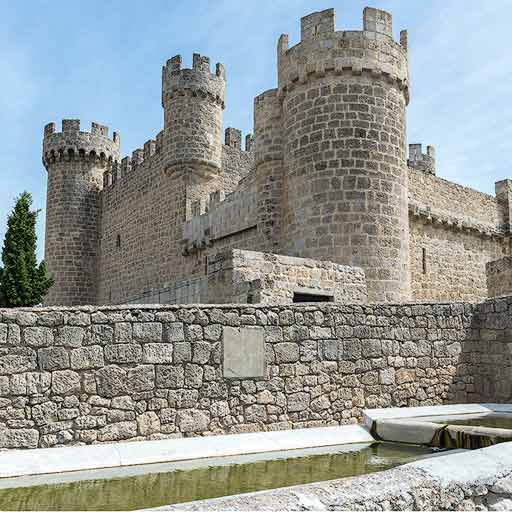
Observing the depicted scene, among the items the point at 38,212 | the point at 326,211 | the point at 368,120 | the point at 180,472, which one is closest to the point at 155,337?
the point at 180,472

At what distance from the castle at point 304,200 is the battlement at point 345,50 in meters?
0.02

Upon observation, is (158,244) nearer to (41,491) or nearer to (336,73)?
(336,73)

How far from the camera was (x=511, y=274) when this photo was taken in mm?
15312

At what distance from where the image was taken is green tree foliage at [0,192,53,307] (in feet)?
75.7

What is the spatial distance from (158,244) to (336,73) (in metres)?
11.9

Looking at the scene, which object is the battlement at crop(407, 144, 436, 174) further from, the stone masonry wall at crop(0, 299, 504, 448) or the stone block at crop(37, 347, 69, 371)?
the stone block at crop(37, 347, 69, 371)

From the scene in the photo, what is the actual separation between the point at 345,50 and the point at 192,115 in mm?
9408

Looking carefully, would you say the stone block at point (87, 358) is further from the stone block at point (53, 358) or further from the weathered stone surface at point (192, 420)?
the weathered stone surface at point (192, 420)

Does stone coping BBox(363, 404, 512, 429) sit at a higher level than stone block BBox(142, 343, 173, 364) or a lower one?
lower

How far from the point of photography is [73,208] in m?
28.5

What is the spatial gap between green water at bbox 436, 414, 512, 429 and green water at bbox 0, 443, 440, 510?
35.1 inches

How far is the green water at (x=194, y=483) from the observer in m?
4.43

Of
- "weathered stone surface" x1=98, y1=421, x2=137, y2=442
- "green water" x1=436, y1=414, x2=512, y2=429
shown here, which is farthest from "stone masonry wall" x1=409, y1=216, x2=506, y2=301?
"weathered stone surface" x1=98, y1=421, x2=137, y2=442

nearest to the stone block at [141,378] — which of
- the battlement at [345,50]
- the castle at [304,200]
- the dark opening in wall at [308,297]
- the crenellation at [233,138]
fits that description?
the castle at [304,200]
